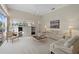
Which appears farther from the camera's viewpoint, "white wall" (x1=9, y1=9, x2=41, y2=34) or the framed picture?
the framed picture

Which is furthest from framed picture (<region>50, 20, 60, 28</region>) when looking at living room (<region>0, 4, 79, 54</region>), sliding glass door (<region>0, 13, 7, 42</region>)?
sliding glass door (<region>0, 13, 7, 42</region>)

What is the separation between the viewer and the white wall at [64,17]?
9.43 ft

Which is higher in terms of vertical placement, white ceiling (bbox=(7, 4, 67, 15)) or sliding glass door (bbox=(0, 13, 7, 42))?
white ceiling (bbox=(7, 4, 67, 15))

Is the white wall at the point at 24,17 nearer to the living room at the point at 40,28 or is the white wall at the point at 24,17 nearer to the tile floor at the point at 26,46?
the living room at the point at 40,28

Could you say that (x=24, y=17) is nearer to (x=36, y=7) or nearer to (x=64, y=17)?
(x=36, y=7)

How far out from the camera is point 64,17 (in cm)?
303

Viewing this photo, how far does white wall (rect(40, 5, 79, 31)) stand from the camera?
288 cm

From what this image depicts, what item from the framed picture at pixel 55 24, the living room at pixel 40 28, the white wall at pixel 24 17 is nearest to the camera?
the living room at pixel 40 28

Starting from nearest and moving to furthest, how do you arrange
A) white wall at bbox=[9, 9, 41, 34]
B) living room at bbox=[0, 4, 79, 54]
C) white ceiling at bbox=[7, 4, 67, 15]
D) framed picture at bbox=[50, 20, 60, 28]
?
white ceiling at bbox=[7, 4, 67, 15] < living room at bbox=[0, 4, 79, 54] < white wall at bbox=[9, 9, 41, 34] < framed picture at bbox=[50, 20, 60, 28]

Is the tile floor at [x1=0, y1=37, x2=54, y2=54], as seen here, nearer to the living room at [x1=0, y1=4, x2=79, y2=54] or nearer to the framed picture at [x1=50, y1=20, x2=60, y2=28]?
the living room at [x1=0, y1=4, x2=79, y2=54]

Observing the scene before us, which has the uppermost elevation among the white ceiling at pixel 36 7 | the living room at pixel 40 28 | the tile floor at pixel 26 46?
the white ceiling at pixel 36 7

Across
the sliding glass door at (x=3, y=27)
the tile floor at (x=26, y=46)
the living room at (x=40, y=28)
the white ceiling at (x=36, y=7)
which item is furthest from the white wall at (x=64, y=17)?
the sliding glass door at (x=3, y=27)
